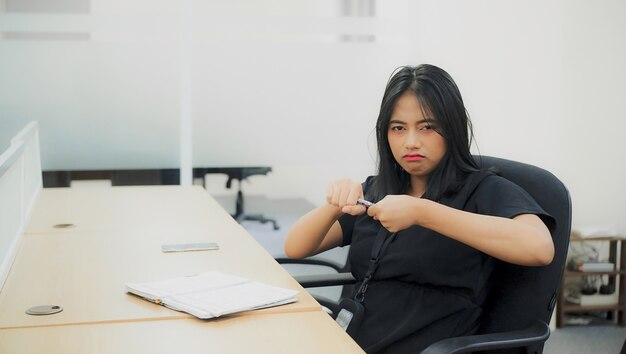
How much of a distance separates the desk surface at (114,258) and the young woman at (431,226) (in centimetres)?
22

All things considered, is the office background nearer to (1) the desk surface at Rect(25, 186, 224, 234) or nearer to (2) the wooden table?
(1) the desk surface at Rect(25, 186, 224, 234)

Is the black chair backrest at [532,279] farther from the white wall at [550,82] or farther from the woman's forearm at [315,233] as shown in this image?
the white wall at [550,82]

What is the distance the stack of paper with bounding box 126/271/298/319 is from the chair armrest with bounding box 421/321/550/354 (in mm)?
306

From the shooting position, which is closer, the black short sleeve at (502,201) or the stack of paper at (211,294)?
the stack of paper at (211,294)

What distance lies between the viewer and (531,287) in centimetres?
161

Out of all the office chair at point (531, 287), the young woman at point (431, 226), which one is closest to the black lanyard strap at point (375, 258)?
the young woman at point (431, 226)

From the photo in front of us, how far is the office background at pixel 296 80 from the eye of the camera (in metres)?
3.64

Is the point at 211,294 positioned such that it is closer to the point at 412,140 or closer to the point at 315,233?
the point at 315,233

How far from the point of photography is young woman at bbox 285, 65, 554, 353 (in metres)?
1.57

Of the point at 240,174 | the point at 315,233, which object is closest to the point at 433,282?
the point at 315,233

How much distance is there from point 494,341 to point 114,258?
97cm

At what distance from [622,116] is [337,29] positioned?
1.53 m

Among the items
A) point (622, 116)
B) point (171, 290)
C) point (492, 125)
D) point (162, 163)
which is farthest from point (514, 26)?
point (171, 290)

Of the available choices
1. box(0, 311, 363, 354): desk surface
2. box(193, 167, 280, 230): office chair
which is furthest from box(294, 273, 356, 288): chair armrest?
box(193, 167, 280, 230): office chair
